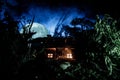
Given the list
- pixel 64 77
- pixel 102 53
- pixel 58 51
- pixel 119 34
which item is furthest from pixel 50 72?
pixel 58 51

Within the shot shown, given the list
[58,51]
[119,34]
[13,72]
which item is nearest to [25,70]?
[13,72]

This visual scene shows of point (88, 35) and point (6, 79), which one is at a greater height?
point (88, 35)

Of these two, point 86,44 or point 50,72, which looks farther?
point 86,44

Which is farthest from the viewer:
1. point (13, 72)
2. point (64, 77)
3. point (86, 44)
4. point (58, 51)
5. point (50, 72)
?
point (58, 51)

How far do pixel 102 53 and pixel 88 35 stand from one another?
1667 millimetres

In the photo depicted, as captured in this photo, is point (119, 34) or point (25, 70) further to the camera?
point (119, 34)

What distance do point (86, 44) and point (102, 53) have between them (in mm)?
1295

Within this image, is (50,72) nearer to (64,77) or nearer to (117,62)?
(64,77)

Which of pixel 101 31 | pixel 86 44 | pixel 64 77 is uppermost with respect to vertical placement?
pixel 101 31

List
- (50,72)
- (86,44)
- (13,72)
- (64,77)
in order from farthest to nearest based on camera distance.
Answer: (86,44) < (64,77) < (50,72) < (13,72)

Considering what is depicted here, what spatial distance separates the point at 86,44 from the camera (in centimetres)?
1429

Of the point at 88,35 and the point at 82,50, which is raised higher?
the point at 88,35

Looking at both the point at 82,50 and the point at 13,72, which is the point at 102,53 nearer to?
the point at 82,50

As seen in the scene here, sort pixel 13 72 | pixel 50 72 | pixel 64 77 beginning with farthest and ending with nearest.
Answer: pixel 64 77
pixel 50 72
pixel 13 72
